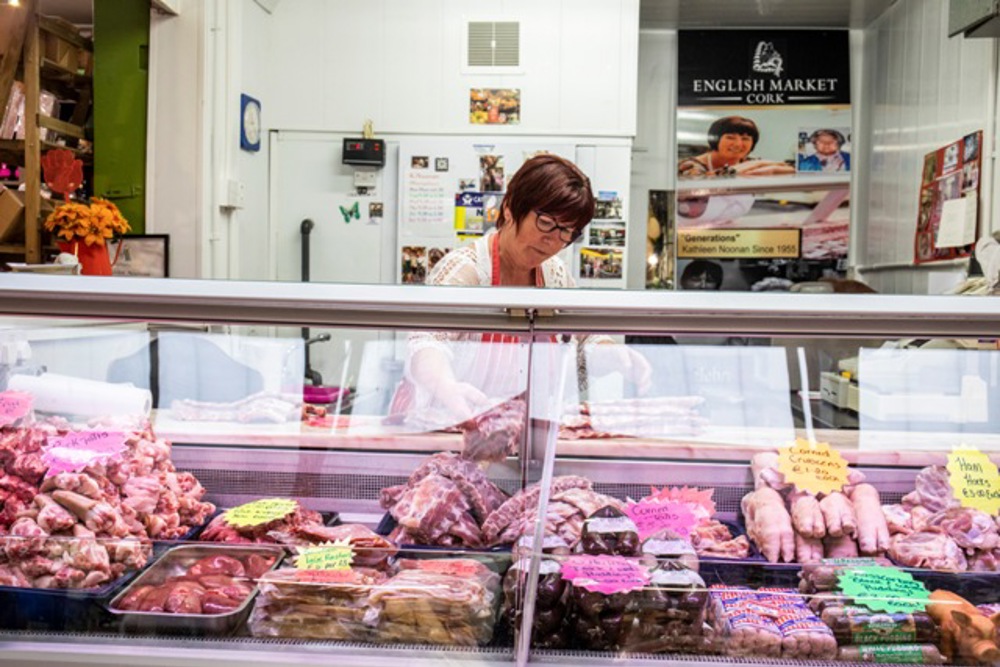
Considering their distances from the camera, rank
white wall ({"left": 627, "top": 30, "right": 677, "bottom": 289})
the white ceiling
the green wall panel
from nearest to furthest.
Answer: the green wall panel < the white ceiling < white wall ({"left": 627, "top": 30, "right": 677, "bottom": 289})

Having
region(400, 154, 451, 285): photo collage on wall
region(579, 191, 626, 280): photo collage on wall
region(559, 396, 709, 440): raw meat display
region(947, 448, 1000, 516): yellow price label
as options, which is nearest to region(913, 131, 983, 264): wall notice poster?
region(579, 191, 626, 280): photo collage on wall

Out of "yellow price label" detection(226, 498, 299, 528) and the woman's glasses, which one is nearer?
"yellow price label" detection(226, 498, 299, 528)

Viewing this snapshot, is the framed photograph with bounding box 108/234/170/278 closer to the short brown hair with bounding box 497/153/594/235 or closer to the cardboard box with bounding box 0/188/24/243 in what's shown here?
the cardboard box with bounding box 0/188/24/243

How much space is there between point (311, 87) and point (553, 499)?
15.3ft

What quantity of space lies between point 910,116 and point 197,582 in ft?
18.5

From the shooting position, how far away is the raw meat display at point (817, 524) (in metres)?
1.64

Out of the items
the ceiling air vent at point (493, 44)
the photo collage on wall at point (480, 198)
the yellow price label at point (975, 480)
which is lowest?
the yellow price label at point (975, 480)

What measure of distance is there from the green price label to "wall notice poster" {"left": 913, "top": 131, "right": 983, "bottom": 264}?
3658mm

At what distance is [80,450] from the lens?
5.71 ft

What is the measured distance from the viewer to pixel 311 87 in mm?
5719

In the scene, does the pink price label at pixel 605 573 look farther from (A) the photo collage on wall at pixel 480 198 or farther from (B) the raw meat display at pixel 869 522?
(A) the photo collage on wall at pixel 480 198

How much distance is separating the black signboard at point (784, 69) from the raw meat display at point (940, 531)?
A: 17.2 feet

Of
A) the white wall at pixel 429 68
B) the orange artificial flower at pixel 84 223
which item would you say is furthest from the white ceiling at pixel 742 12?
the orange artificial flower at pixel 84 223

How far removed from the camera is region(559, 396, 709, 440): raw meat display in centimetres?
192
